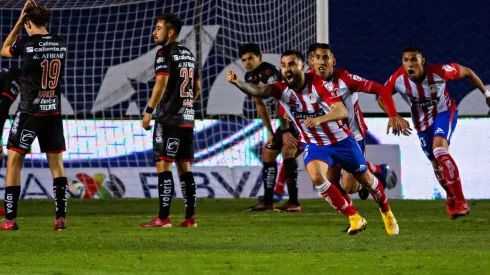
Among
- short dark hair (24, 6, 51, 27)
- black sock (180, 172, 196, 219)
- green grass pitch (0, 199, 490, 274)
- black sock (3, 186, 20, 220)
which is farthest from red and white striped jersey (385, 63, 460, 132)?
black sock (3, 186, 20, 220)

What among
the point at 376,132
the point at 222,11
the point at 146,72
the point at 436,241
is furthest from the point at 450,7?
the point at 436,241

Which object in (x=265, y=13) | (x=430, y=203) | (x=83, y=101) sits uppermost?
(x=265, y=13)

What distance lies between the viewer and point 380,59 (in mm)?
16156

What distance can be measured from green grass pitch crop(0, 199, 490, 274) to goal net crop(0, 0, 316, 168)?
9.49 ft

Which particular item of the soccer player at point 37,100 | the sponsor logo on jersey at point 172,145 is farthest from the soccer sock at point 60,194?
the sponsor logo on jersey at point 172,145

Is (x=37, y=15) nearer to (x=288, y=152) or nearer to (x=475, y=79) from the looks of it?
(x=288, y=152)

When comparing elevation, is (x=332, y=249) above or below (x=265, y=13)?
below

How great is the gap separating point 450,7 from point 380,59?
1.21m

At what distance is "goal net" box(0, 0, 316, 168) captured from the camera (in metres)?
15.3

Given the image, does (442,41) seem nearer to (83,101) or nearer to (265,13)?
(265,13)

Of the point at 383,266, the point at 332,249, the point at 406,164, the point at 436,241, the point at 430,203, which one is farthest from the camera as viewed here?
the point at 406,164

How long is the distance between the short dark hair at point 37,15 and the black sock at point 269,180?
4.12 metres

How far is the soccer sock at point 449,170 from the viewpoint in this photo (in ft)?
36.9

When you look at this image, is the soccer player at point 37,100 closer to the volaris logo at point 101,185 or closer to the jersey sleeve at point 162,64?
the jersey sleeve at point 162,64
